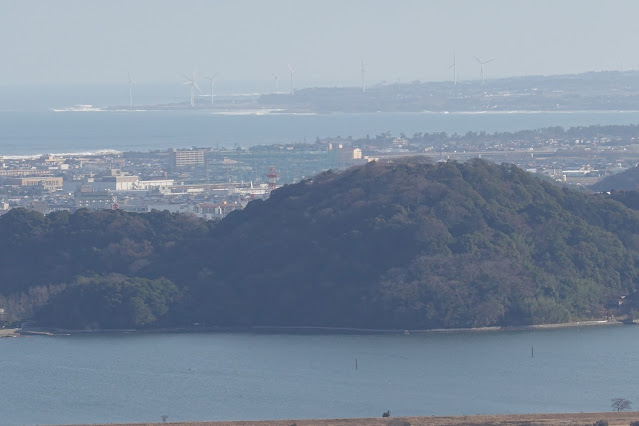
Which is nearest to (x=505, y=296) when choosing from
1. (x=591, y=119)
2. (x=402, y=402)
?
(x=402, y=402)

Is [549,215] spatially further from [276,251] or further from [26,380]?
[26,380]

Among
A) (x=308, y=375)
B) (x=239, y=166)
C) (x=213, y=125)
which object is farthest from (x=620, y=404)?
(x=213, y=125)

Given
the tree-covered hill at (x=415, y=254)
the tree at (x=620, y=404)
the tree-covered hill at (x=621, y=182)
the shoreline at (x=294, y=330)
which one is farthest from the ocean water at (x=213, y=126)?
the tree at (x=620, y=404)

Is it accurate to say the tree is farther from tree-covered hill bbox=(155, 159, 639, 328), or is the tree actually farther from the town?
the town

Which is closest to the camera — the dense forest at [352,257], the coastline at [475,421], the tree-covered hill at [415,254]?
the coastline at [475,421]

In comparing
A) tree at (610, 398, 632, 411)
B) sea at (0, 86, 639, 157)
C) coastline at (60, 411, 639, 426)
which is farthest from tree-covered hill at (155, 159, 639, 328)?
sea at (0, 86, 639, 157)

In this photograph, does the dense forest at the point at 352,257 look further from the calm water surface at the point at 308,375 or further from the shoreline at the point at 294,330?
the calm water surface at the point at 308,375
